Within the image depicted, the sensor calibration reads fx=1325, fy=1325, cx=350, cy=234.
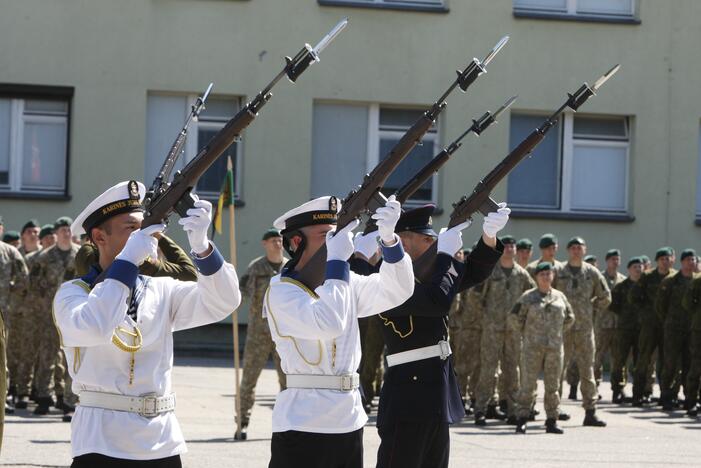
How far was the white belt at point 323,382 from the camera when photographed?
6504 mm

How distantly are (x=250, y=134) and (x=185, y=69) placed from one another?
1552 mm

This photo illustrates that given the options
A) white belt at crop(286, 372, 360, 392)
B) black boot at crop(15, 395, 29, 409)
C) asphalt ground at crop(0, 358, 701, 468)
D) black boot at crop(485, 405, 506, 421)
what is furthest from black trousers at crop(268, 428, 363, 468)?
black boot at crop(485, 405, 506, 421)

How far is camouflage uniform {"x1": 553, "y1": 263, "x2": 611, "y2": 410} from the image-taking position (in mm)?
15234

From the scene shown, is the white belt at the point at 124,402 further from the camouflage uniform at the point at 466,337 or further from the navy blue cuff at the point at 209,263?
the camouflage uniform at the point at 466,337

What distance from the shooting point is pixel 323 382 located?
6508 mm

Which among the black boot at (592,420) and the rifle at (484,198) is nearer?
the rifle at (484,198)

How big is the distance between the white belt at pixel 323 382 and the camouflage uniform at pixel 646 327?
12.2 metres

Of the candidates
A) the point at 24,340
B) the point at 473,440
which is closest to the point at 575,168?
the point at 473,440

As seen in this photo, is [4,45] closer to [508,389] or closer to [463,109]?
[463,109]

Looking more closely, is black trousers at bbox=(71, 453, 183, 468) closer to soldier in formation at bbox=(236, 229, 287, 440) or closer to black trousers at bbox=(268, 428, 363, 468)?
black trousers at bbox=(268, 428, 363, 468)

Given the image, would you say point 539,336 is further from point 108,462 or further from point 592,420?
point 108,462

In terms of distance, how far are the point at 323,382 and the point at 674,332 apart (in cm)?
1211

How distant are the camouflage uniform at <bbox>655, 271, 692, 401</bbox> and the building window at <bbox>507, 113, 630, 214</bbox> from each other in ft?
18.9

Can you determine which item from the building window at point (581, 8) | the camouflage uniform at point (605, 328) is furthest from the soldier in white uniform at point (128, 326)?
the building window at point (581, 8)
